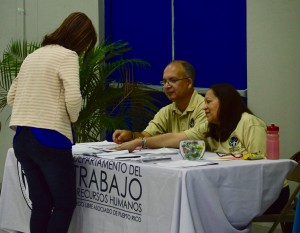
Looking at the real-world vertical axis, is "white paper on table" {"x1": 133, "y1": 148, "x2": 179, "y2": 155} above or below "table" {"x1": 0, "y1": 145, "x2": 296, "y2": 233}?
above

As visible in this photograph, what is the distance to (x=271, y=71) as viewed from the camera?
389cm

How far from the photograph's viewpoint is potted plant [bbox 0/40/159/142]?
4.62m

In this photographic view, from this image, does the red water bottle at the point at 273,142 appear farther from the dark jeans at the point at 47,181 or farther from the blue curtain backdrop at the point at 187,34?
the blue curtain backdrop at the point at 187,34

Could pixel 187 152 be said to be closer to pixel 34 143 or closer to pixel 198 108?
pixel 34 143

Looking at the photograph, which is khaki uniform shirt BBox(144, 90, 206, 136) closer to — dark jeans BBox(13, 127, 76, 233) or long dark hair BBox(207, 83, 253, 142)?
long dark hair BBox(207, 83, 253, 142)

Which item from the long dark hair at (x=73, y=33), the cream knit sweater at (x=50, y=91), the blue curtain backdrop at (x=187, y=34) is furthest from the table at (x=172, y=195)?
the blue curtain backdrop at (x=187, y=34)

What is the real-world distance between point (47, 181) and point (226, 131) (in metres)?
0.97

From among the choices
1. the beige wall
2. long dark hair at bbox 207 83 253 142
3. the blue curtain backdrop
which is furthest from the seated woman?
the blue curtain backdrop

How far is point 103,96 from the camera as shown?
4.69m

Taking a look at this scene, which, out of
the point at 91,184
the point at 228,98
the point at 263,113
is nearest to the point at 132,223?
the point at 91,184

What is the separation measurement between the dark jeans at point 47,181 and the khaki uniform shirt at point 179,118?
3.54 ft

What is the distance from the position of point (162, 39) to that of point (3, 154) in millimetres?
2306

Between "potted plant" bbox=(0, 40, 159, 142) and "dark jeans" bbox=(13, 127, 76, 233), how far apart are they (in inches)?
71.3

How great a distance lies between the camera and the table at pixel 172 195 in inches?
92.7
